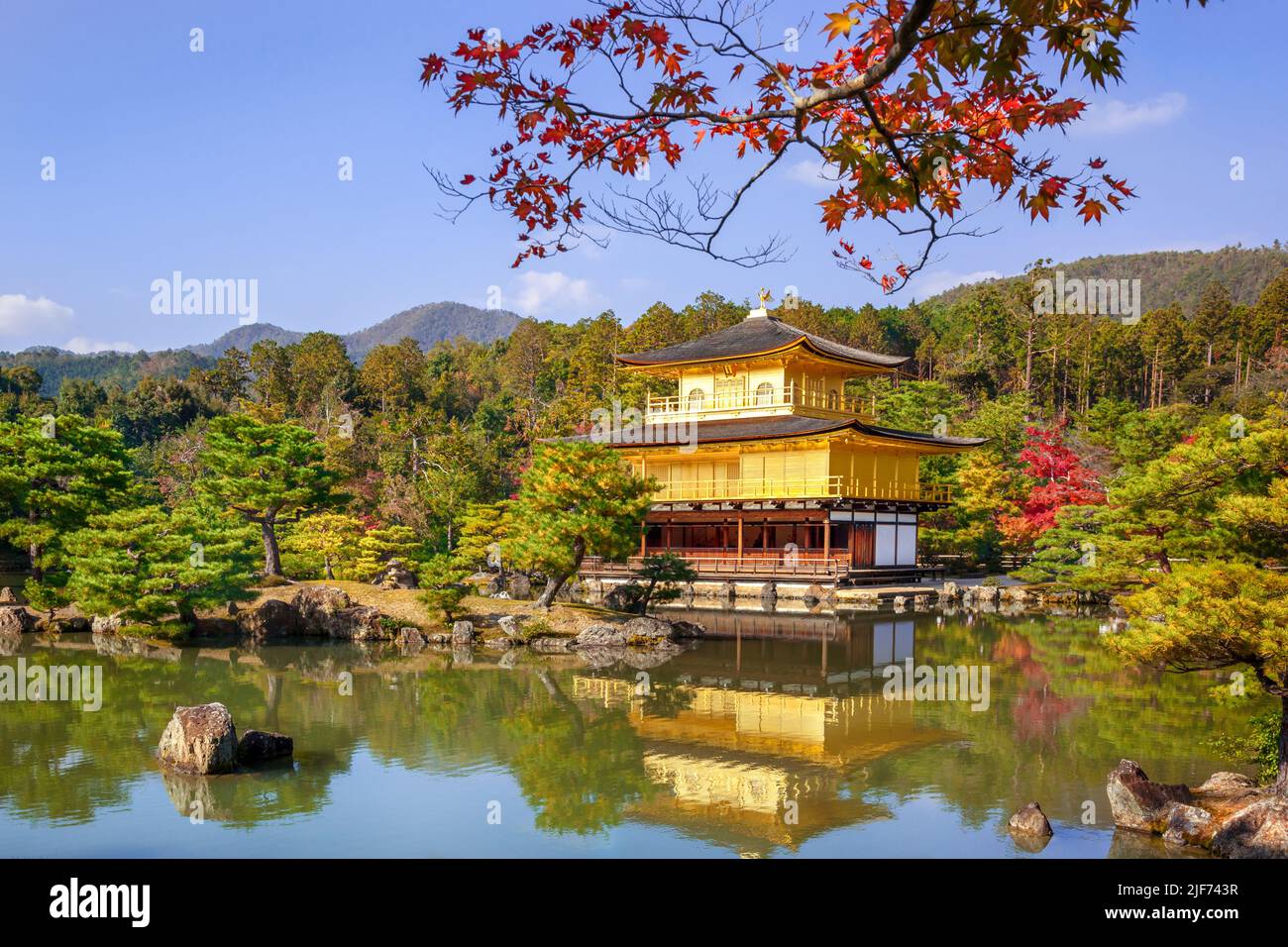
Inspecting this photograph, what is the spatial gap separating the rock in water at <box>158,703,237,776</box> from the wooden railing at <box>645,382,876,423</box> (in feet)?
77.9

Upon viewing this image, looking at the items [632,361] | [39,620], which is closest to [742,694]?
→ [39,620]

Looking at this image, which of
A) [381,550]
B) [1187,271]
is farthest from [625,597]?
[1187,271]

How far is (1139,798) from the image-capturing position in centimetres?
805

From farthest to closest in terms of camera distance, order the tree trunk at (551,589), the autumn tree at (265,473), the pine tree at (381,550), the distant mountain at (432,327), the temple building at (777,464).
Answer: the distant mountain at (432,327) → the temple building at (777,464) → the pine tree at (381,550) → the autumn tree at (265,473) → the tree trunk at (551,589)

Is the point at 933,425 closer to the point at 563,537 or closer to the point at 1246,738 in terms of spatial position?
the point at 563,537

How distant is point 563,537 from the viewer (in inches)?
770

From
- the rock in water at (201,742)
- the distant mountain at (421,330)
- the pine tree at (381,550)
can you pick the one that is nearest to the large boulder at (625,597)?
the pine tree at (381,550)

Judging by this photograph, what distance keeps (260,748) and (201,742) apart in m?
0.67

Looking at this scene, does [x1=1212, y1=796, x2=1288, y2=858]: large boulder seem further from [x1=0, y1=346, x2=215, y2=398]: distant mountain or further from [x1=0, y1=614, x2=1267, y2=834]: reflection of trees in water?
[x1=0, y1=346, x2=215, y2=398]: distant mountain

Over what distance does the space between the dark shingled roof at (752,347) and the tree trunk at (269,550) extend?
46.0ft

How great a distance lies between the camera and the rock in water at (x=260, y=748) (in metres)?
10.3

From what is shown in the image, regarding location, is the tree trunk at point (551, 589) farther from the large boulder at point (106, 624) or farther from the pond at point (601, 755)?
the large boulder at point (106, 624)

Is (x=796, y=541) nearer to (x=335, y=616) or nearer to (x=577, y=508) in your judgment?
(x=577, y=508)

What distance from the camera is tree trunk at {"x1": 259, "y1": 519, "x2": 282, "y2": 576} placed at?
22.7 metres
